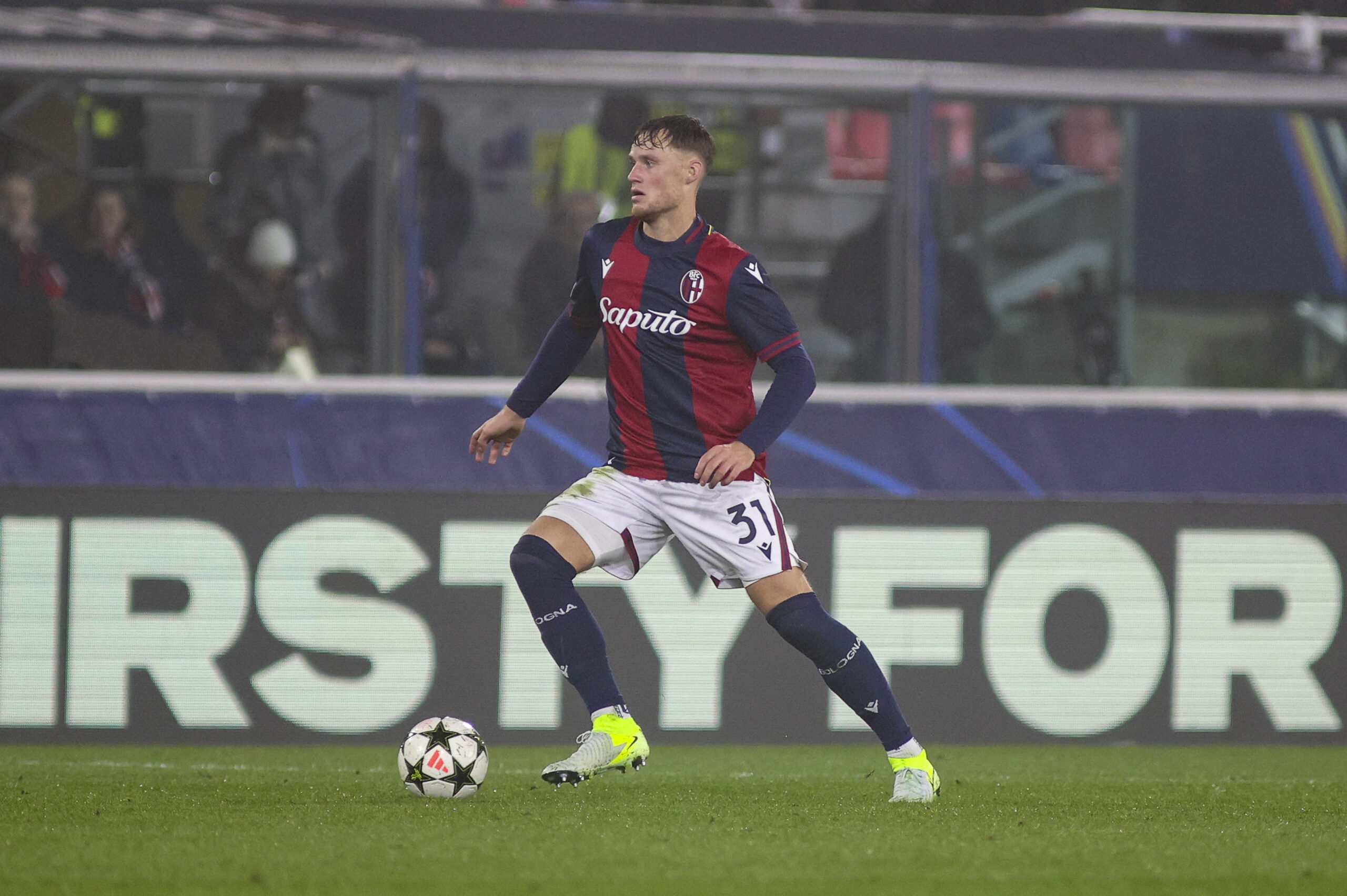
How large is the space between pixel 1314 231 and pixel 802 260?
2.99 meters

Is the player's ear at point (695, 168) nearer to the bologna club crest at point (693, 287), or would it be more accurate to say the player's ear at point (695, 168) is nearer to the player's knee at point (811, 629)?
the bologna club crest at point (693, 287)

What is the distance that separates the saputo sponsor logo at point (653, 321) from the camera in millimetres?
4906

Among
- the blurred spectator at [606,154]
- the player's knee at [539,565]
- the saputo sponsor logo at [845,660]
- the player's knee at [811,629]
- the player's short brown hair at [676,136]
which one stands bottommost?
the saputo sponsor logo at [845,660]

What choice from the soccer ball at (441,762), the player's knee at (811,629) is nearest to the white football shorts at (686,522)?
the player's knee at (811,629)

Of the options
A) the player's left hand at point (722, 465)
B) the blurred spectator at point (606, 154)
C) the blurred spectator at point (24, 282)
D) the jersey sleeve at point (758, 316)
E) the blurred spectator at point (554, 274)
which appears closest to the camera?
the player's left hand at point (722, 465)

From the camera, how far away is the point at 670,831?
4.38m

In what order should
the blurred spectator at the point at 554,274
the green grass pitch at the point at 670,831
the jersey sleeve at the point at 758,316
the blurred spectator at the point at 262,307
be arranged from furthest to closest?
1. the blurred spectator at the point at 554,274
2. the blurred spectator at the point at 262,307
3. the jersey sleeve at the point at 758,316
4. the green grass pitch at the point at 670,831

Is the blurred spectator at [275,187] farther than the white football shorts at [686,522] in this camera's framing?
Yes

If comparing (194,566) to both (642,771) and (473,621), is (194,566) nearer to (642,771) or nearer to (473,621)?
(473,621)

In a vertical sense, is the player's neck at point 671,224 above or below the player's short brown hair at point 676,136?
below

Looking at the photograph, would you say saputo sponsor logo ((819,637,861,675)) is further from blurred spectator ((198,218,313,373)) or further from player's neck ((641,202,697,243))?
blurred spectator ((198,218,313,373))

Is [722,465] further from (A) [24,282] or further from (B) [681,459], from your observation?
(A) [24,282]

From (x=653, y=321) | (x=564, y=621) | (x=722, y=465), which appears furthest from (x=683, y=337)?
(x=564, y=621)

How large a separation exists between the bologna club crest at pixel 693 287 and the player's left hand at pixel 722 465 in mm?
448
